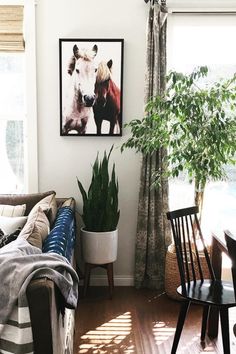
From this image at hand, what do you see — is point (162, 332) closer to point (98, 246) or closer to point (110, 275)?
point (110, 275)

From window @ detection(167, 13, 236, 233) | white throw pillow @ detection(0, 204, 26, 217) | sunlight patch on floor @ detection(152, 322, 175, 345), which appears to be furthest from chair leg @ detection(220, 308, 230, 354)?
white throw pillow @ detection(0, 204, 26, 217)

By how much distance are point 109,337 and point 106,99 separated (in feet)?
6.29

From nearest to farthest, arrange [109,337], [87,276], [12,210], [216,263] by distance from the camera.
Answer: [216,263] < [109,337] < [12,210] < [87,276]

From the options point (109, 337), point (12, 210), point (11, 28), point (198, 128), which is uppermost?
point (11, 28)

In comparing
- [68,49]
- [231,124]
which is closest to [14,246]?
[231,124]

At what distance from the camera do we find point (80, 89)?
11.8ft

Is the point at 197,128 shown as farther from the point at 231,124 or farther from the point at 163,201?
the point at 163,201

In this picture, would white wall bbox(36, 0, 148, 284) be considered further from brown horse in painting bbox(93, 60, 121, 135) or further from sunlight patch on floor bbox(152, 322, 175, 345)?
sunlight patch on floor bbox(152, 322, 175, 345)

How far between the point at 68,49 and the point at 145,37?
665 mm

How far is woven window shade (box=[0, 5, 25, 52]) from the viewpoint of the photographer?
11.7ft

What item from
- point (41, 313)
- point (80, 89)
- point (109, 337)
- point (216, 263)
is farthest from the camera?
point (80, 89)

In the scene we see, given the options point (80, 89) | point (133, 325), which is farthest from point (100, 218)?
point (80, 89)

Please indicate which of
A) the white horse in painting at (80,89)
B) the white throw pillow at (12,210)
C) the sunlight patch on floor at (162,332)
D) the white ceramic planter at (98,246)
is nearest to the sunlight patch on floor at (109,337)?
the sunlight patch on floor at (162,332)

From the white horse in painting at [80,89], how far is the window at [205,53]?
0.71 metres
